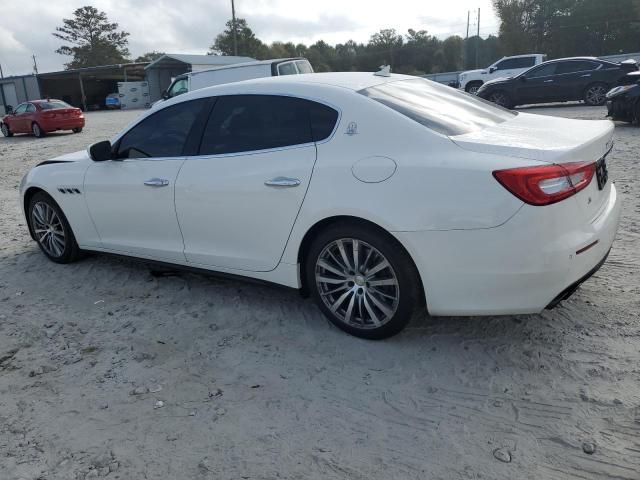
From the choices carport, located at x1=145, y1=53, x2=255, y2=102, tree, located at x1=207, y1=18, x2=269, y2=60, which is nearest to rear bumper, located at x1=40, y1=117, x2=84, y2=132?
carport, located at x1=145, y1=53, x2=255, y2=102

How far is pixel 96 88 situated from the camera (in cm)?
5728

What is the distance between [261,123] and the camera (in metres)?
3.67

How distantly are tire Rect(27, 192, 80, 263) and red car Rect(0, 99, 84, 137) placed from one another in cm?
1727

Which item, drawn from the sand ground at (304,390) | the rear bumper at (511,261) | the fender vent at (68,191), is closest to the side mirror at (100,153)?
the fender vent at (68,191)

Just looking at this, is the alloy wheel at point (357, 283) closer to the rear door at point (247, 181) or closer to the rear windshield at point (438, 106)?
the rear door at point (247, 181)

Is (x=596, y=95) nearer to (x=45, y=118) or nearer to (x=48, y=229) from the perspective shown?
(x=48, y=229)

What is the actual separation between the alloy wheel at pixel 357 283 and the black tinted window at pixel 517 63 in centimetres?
2290

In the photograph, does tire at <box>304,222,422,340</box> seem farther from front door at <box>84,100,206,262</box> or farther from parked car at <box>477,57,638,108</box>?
parked car at <box>477,57,638,108</box>

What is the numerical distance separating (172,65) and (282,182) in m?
48.4

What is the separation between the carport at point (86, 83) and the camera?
5053 cm

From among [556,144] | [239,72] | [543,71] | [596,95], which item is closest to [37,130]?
[239,72]

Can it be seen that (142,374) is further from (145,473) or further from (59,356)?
(145,473)

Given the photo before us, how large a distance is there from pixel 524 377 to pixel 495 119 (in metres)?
1.74

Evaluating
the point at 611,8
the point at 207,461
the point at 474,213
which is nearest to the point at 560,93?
the point at 474,213
